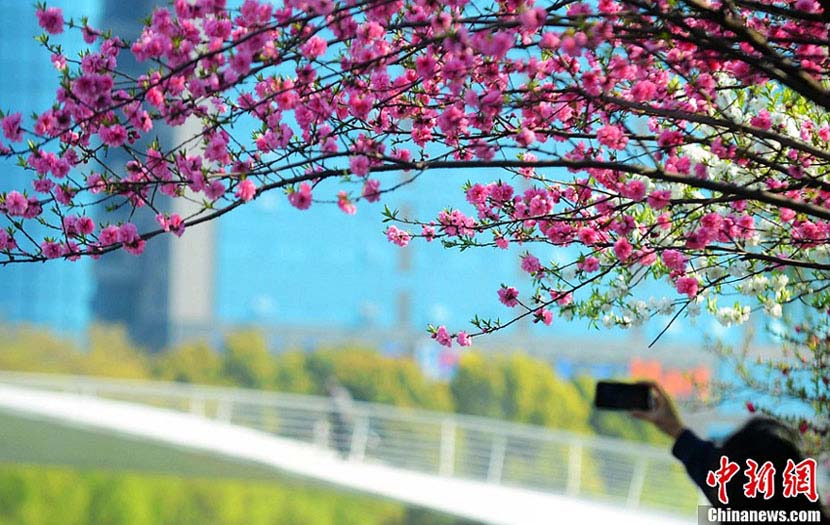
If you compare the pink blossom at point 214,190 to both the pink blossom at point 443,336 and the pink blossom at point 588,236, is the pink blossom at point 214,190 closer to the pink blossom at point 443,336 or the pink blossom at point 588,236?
the pink blossom at point 443,336

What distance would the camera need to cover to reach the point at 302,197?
10.5 ft

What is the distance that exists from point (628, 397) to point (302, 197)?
91 centimetres

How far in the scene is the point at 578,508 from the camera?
567 inches

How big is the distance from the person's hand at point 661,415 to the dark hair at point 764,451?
58 centimetres

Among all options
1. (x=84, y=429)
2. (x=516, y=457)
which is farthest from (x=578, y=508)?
(x=516, y=457)

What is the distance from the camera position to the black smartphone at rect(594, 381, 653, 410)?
3092 mm

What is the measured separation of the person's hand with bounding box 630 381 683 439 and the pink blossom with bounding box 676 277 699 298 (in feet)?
2.21

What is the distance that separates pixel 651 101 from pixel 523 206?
0.50 m

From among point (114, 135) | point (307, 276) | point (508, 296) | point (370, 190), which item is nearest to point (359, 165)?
point (370, 190)

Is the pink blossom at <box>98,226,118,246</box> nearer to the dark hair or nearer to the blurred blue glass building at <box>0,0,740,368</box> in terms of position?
the dark hair

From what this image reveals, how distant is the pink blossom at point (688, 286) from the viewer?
378 centimetres

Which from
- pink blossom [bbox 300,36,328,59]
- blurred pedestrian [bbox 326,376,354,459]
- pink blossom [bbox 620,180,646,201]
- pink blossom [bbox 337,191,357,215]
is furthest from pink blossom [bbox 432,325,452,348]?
blurred pedestrian [bbox 326,376,354,459]

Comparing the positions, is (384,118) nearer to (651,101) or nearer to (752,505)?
(651,101)

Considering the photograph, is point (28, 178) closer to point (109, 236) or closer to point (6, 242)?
point (6, 242)
